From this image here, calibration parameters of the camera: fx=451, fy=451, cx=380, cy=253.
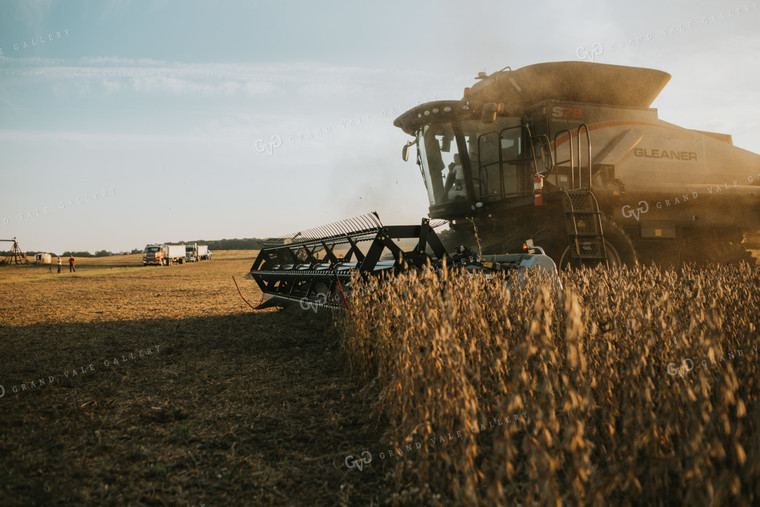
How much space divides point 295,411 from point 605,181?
6.63 meters

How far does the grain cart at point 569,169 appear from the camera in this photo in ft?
22.3

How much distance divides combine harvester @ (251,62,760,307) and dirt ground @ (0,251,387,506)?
1.77m

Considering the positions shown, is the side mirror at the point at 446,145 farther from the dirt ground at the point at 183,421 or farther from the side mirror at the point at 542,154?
the dirt ground at the point at 183,421

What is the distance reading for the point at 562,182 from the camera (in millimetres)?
7172

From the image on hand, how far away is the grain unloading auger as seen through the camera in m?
4.78

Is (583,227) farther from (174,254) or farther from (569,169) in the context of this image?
(174,254)

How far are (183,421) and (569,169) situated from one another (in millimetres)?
6550

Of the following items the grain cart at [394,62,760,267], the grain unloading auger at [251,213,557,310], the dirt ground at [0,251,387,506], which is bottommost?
the dirt ground at [0,251,387,506]

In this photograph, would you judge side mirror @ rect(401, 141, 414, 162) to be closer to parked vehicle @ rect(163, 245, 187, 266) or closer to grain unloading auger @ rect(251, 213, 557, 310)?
grain unloading auger @ rect(251, 213, 557, 310)

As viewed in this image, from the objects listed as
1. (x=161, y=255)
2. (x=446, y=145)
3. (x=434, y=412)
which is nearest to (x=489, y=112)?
(x=446, y=145)

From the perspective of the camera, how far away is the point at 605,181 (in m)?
7.54

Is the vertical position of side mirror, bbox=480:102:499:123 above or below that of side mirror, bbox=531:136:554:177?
above

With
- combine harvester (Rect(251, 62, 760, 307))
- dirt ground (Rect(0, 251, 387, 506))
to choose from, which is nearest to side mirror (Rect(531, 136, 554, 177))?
combine harvester (Rect(251, 62, 760, 307))

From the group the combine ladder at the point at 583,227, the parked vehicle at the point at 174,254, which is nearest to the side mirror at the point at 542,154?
the combine ladder at the point at 583,227
